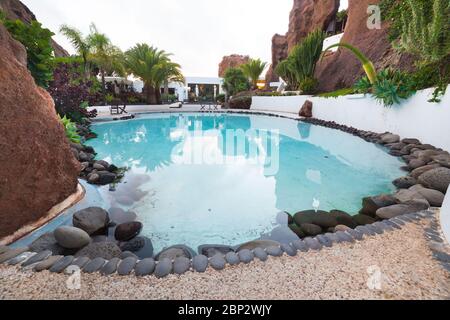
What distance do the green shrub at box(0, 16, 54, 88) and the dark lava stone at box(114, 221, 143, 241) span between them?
20.8ft

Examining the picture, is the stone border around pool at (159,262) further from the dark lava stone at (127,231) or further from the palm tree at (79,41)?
the palm tree at (79,41)

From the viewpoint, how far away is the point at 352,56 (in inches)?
723

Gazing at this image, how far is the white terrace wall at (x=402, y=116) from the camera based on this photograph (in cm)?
642

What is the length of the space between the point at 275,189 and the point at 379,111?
7.48 m

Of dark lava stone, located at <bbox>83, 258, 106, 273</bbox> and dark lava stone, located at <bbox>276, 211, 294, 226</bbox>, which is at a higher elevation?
dark lava stone, located at <bbox>83, 258, 106, 273</bbox>

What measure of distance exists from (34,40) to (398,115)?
12.2 meters

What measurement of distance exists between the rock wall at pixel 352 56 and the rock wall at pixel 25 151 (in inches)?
629

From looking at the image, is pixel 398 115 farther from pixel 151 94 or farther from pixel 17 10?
pixel 17 10

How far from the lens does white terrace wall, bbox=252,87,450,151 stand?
658 centimetres

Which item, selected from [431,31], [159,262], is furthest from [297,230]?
[431,31]

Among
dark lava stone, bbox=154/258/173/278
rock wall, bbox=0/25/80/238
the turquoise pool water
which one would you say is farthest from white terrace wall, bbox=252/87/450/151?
rock wall, bbox=0/25/80/238

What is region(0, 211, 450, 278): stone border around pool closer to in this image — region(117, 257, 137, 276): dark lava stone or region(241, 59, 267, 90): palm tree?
region(117, 257, 137, 276): dark lava stone

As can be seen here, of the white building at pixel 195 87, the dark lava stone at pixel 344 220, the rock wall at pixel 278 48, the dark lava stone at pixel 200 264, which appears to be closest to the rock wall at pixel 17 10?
the white building at pixel 195 87
